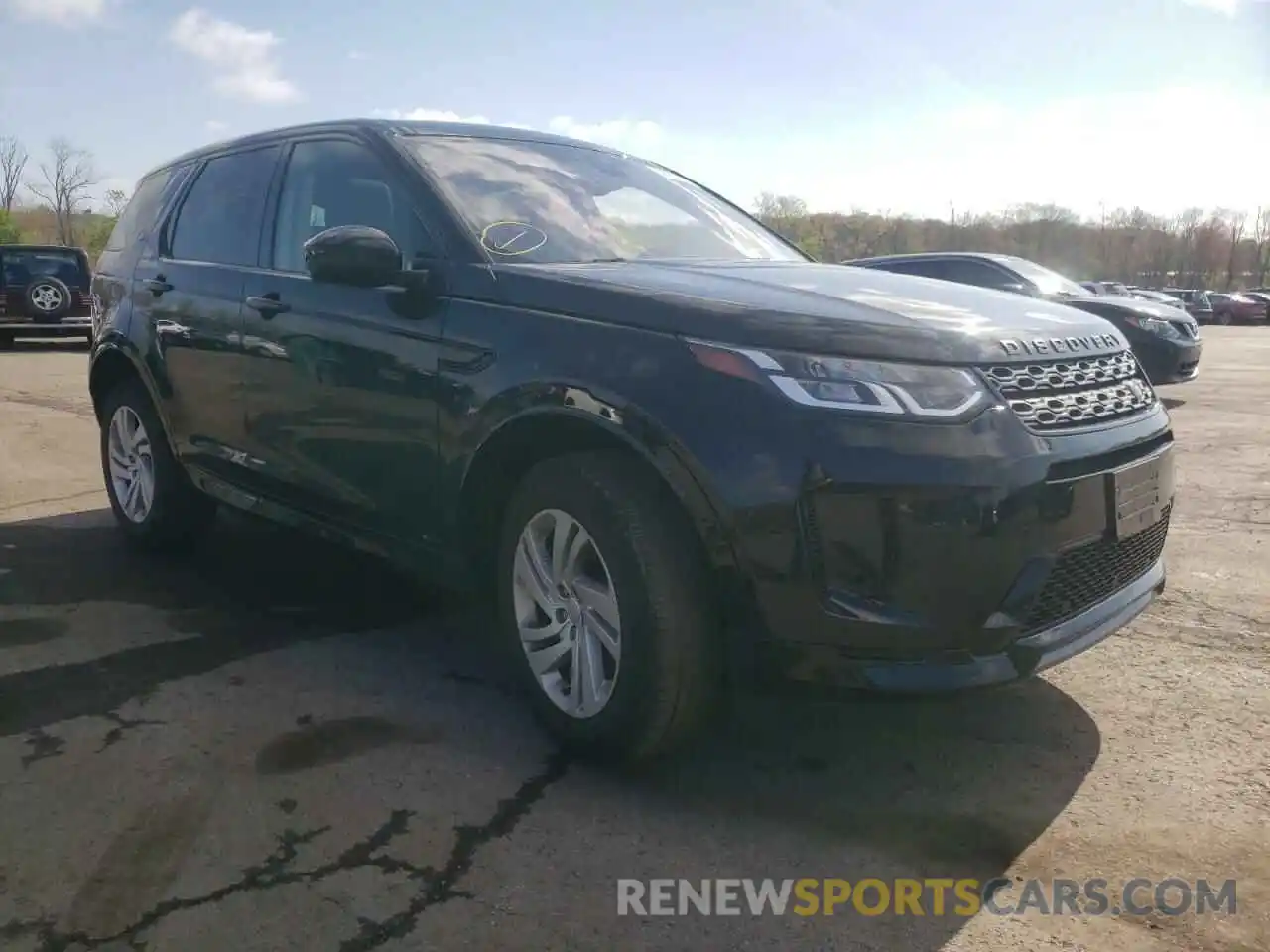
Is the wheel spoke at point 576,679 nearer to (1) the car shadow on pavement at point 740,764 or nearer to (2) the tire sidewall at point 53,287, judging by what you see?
(1) the car shadow on pavement at point 740,764

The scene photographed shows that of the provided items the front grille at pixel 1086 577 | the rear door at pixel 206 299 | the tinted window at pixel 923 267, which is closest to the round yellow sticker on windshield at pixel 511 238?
the rear door at pixel 206 299

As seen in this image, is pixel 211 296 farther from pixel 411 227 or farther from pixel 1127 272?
pixel 1127 272

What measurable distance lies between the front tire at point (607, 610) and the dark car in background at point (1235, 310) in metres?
50.4

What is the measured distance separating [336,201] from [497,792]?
2177 millimetres

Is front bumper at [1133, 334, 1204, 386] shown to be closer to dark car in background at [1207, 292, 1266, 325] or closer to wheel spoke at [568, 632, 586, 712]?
wheel spoke at [568, 632, 586, 712]

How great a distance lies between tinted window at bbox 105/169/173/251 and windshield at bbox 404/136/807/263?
211cm

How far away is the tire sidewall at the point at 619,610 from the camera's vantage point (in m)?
2.74

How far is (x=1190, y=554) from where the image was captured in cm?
511

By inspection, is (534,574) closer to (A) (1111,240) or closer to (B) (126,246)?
(B) (126,246)

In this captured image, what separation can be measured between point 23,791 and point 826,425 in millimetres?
2225

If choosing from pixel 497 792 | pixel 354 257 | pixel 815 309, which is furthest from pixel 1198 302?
pixel 497 792

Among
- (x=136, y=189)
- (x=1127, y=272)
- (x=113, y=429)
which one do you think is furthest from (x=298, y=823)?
(x=1127, y=272)

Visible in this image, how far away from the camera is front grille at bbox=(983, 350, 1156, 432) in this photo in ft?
8.66

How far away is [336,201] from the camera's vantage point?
3.94 m
